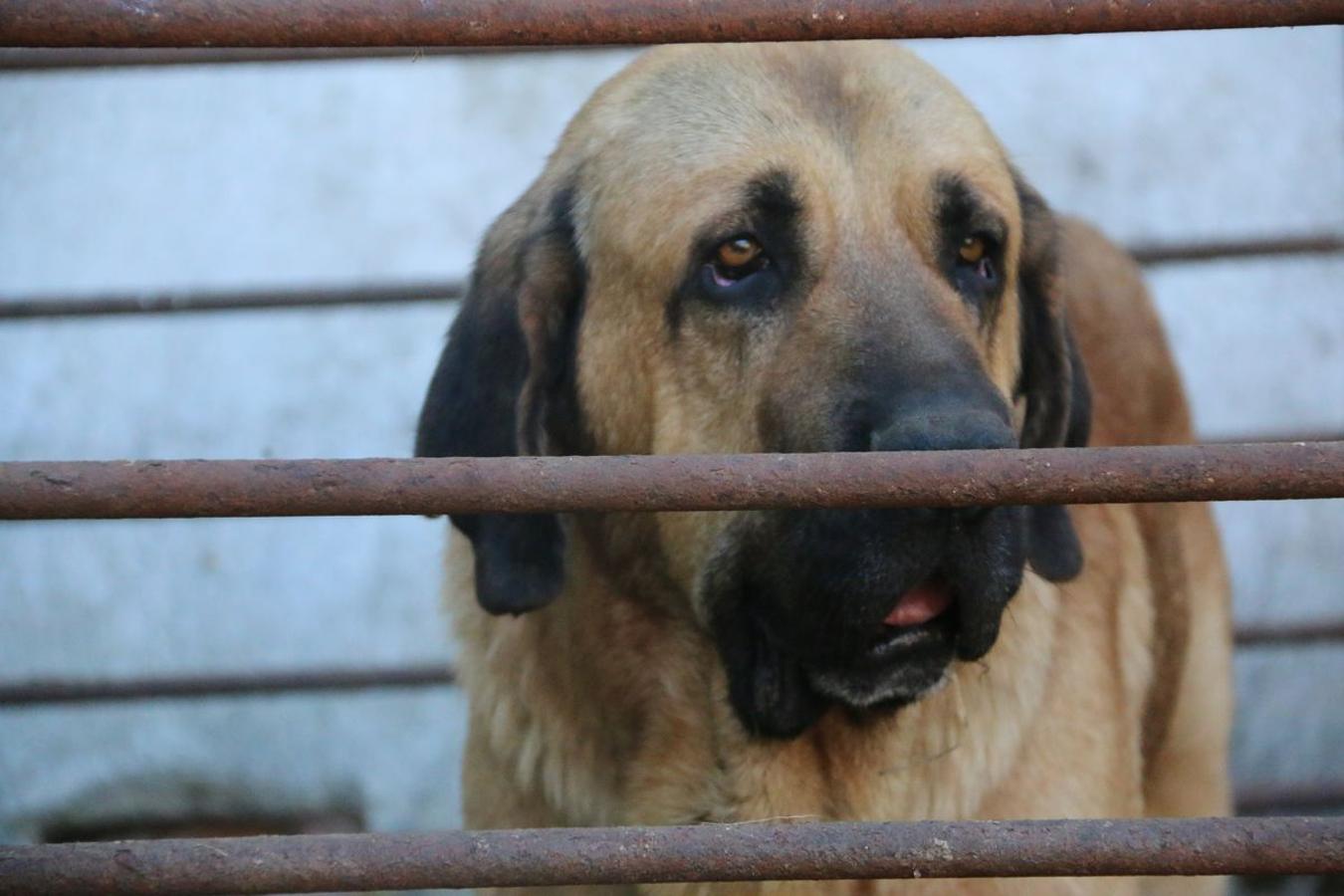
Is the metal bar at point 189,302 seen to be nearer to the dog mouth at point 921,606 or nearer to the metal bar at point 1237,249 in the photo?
the metal bar at point 1237,249

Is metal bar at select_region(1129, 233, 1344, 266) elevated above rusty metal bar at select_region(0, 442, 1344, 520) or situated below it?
above

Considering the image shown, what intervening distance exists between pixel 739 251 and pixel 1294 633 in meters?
2.47

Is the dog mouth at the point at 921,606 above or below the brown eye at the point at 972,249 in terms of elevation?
below

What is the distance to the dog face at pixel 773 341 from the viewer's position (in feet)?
7.77

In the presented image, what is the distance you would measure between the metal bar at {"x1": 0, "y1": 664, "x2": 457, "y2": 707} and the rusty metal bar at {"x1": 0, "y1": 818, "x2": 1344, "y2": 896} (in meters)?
2.35

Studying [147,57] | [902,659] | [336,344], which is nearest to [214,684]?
[336,344]

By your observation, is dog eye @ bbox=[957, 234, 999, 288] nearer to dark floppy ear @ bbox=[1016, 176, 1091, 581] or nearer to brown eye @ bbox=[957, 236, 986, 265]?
brown eye @ bbox=[957, 236, 986, 265]

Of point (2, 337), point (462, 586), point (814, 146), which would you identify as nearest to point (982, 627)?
point (814, 146)

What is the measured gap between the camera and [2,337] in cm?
482

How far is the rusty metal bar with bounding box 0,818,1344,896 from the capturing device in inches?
67.5

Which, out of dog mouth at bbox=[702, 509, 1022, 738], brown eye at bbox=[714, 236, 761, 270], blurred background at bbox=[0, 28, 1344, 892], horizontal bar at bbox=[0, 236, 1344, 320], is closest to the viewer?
dog mouth at bbox=[702, 509, 1022, 738]

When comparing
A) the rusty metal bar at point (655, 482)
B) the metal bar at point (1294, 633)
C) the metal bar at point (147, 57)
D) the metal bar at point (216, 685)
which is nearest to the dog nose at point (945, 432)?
the rusty metal bar at point (655, 482)

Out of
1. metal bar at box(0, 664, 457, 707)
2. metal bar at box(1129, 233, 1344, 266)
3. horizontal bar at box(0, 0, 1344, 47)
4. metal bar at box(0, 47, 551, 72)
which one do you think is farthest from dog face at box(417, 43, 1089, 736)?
metal bar at box(0, 664, 457, 707)

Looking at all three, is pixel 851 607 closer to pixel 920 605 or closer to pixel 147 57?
pixel 920 605
